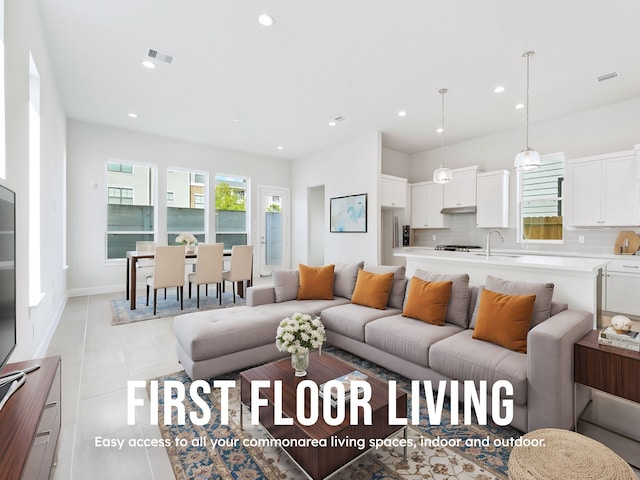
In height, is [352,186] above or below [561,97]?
below

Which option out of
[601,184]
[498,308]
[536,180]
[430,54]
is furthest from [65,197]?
[601,184]

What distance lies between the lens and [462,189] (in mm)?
6176

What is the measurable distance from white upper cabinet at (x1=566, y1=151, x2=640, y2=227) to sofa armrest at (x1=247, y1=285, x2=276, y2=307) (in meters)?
4.78

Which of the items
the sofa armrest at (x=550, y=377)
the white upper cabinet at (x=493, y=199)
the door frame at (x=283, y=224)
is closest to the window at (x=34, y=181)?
the sofa armrest at (x=550, y=377)

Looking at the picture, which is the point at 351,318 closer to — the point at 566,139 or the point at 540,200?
the point at 540,200

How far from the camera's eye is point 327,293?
360 centimetres

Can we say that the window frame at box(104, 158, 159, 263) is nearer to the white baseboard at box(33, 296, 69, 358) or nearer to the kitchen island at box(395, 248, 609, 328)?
the white baseboard at box(33, 296, 69, 358)

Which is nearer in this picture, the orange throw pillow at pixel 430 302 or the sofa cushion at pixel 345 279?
the orange throw pillow at pixel 430 302

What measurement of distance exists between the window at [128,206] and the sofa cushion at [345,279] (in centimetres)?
457

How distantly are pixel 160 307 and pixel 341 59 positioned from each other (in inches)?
169

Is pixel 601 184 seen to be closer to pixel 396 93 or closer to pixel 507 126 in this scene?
pixel 507 126

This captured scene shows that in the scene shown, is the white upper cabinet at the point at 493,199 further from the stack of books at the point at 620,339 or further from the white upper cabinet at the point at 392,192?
the stack of books at the point at 620,339

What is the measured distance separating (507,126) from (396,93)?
258 cm

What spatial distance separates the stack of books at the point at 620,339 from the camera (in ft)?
5.78
